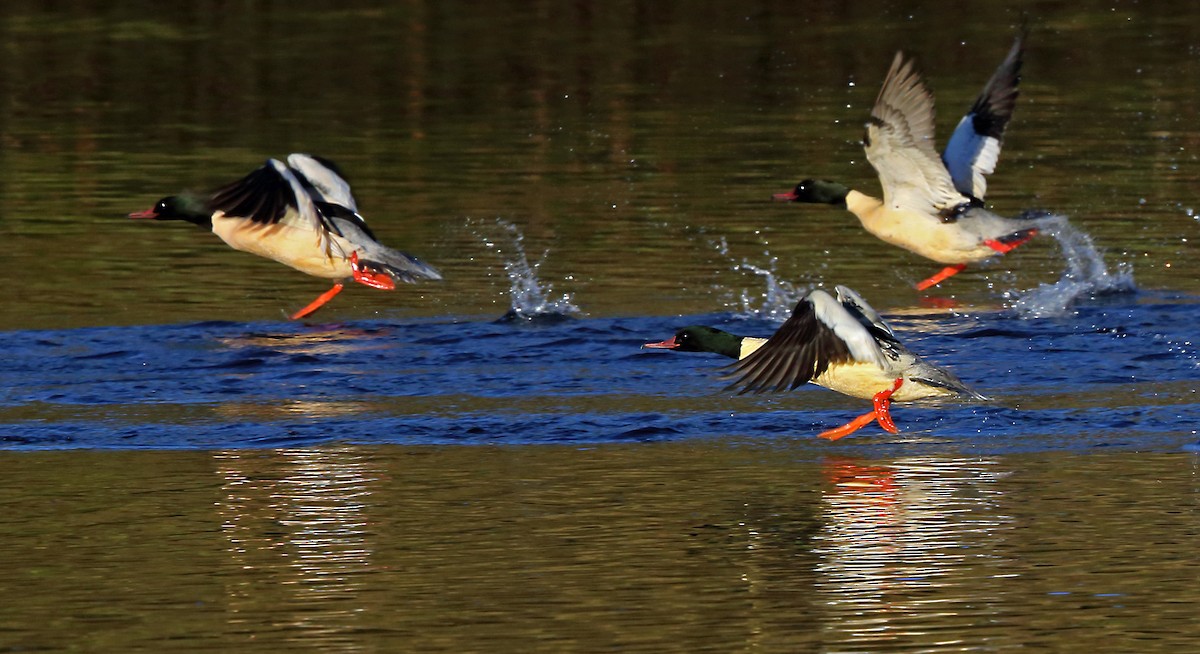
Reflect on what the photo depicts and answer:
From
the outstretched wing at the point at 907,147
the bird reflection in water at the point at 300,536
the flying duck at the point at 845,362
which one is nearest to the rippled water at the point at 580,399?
the bird reflection in water at the point at 300,536

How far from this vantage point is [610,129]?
22031mm

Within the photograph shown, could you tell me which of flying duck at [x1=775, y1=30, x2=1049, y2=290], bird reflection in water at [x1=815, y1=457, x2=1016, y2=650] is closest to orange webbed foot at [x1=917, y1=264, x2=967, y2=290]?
flying duck at [x1=775, y1=30, x2=1049, y2=290]

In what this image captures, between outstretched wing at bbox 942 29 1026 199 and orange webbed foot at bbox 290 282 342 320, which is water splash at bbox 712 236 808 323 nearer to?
outstretched wing at bbox 942 29 1026 199

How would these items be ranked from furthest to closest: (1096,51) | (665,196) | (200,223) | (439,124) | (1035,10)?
(1035,10), (1096,51), (439,124), (665,196), (200,223)

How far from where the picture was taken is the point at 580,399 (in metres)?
10.6

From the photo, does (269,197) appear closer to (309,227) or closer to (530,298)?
(309,227)

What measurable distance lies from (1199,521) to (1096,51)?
2062cm

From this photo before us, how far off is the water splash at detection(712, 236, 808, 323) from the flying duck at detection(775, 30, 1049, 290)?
95 cm

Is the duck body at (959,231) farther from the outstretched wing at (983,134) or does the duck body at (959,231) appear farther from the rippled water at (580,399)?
the outstretched wing at (983,134)

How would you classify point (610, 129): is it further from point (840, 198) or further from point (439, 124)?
point (840, 198)

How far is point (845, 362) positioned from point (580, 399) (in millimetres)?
1573

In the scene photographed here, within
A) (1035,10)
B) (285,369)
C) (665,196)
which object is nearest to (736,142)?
(665,196)

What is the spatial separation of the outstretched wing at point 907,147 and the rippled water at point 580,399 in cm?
64

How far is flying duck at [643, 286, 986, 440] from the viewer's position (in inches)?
368
